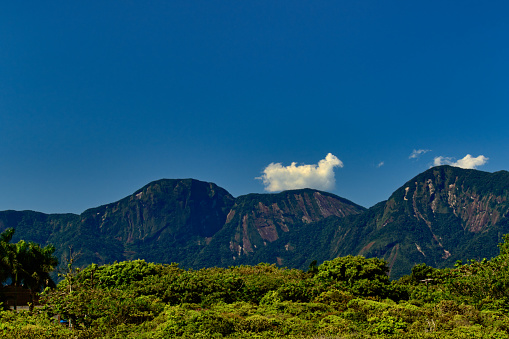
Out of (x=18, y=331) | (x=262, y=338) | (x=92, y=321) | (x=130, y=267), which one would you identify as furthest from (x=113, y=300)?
(x=130, y=267)

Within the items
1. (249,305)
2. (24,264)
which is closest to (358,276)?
(249,305)

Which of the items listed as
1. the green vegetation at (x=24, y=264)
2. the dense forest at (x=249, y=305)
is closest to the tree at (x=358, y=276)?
the dense forest at (x=249, y=305)

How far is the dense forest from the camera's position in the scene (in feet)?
62.8

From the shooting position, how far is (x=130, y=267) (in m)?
39.9

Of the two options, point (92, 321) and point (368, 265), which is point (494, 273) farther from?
point (92, 321)

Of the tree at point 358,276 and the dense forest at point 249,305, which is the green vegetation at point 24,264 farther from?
the tree at point 358,276

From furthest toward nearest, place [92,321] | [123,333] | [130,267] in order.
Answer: [130,267]
[92,321]
[123,333]

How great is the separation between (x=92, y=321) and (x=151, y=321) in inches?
121

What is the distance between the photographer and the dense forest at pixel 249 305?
62.8 feet

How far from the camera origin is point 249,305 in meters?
26.8

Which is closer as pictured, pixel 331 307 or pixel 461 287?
pixel 331 307

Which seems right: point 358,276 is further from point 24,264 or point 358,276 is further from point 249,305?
point 24,264

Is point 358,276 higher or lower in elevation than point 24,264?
lower

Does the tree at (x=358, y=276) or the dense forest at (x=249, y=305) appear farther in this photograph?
the tree at (x=358, y=276)
